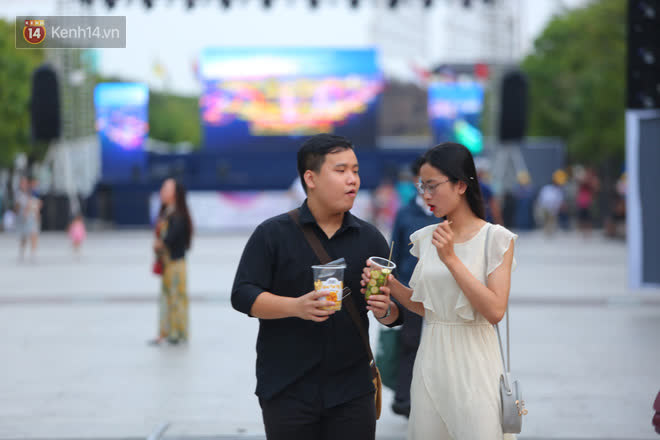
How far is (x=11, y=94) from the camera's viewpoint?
144ft

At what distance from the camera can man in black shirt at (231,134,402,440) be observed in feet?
10.4

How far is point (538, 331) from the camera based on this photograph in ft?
33.0

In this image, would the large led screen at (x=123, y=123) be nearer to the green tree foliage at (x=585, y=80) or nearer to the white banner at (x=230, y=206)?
the white banner at (x=230, y=206)

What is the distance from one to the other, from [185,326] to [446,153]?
646 centimetres

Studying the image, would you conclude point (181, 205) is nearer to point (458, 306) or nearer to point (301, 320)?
point (301, 320)

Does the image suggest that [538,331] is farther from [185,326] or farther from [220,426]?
[220,426]

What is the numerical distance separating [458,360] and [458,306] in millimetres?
195

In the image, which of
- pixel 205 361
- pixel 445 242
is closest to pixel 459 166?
pixel 445 242

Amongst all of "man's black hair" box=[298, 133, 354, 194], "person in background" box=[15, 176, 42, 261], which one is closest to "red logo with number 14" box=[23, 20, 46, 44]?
"man's black hair" box=[298, 133, 354, 194]

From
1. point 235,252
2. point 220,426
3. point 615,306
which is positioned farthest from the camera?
point 235,252

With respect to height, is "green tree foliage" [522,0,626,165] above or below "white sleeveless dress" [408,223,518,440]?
above

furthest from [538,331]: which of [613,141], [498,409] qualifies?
[613,141]

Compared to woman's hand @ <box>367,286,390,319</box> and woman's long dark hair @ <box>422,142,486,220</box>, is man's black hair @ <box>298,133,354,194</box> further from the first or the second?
woman's hand @ <box>367,286,390,319</box>

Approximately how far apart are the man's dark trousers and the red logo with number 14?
15.5ft
